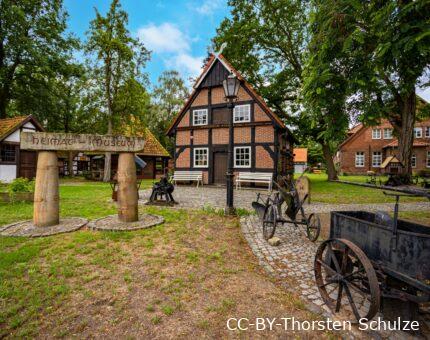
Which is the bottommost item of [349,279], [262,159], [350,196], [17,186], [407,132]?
[349,279]

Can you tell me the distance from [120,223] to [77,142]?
2.26m

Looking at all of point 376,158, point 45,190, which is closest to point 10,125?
point 45,190

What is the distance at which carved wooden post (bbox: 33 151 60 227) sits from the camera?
220 inches

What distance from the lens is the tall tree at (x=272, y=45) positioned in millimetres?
17688

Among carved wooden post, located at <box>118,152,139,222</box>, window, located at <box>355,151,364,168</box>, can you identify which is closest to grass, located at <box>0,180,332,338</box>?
carved wooden post, located at <box>118,152,139,222</box>

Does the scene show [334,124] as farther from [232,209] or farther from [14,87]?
[14,87]

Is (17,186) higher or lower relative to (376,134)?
lower

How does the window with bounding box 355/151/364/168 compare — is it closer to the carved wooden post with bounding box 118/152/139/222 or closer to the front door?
the front door

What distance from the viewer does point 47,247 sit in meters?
4.52

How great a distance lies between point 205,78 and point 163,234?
13.6 meters

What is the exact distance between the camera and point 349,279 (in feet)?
8.77

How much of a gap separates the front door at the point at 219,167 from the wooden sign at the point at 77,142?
1032 cm

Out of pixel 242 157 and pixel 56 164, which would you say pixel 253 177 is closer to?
pixel 242 157

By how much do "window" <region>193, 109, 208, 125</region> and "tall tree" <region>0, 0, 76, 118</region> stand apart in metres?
13.1
